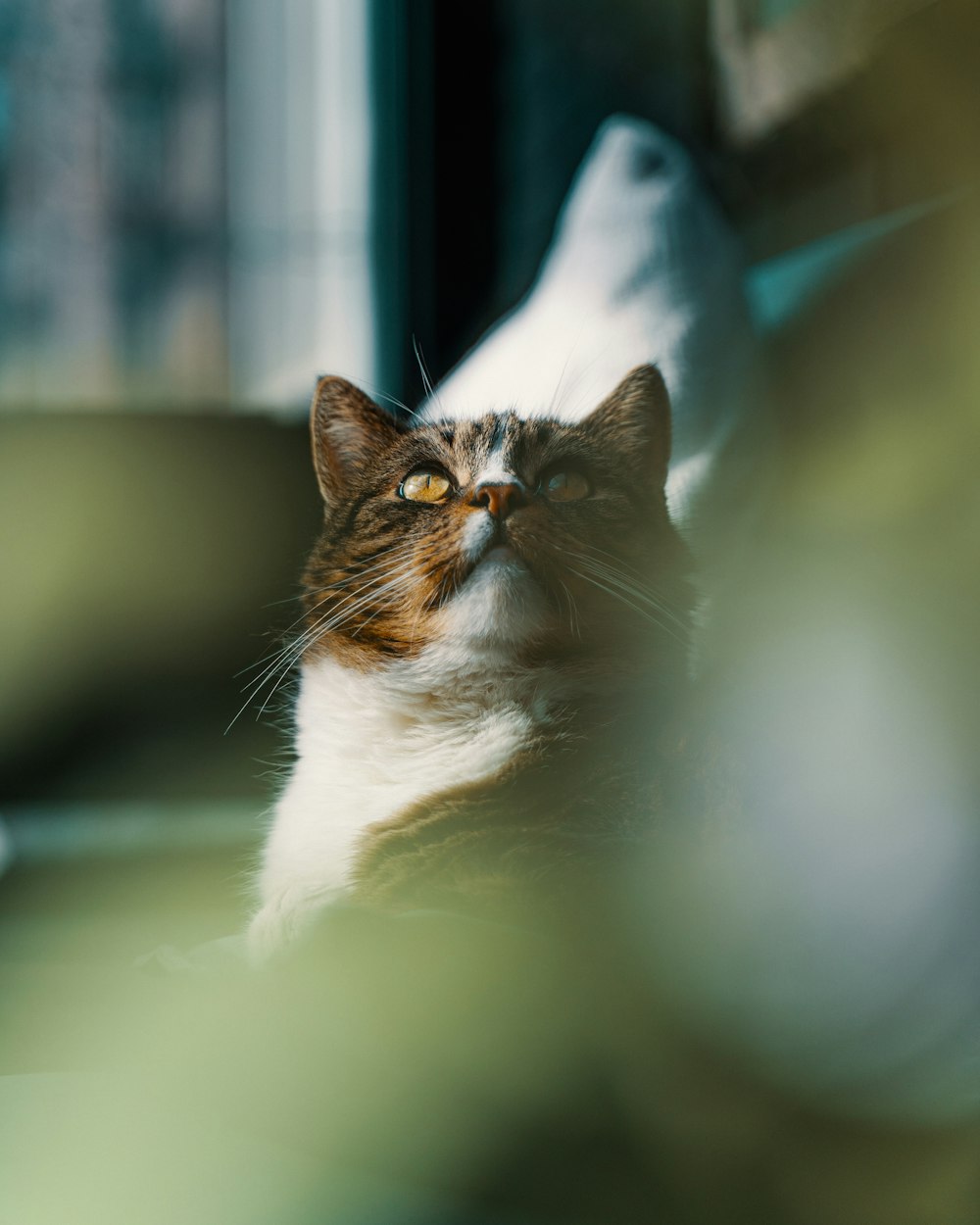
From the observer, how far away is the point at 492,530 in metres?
0.53

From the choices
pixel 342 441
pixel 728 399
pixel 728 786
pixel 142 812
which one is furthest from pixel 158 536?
pixel 728 786

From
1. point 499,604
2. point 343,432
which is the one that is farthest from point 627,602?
point 343,432

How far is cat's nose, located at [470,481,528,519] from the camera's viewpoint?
1.74ft

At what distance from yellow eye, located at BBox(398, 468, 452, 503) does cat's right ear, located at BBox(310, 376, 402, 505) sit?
0.05 meters

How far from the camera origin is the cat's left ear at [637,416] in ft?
2.02

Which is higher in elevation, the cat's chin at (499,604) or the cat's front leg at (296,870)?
the cat's chin at (499,604)

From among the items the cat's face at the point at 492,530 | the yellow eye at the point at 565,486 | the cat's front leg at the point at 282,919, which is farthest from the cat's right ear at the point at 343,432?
the cat's front leg at the point at 282,919

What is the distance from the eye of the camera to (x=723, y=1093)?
42 centimetres

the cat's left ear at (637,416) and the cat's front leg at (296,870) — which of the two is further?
the cat's left ear at (637,416)

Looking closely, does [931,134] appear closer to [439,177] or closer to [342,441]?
[342,441]

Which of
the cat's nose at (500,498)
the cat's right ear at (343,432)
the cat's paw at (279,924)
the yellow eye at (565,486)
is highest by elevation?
the cat's right ear at (343,432)

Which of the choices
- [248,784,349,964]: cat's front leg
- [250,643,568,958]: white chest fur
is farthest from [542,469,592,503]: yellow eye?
[248,784,349,964]: cat's front leg

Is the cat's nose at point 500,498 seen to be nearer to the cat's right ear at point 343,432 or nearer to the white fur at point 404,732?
the white fur at point 404,732

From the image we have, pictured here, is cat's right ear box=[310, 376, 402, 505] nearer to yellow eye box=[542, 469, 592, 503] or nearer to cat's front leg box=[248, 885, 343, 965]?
yellow eye box=[542, 469, 592, 503]
